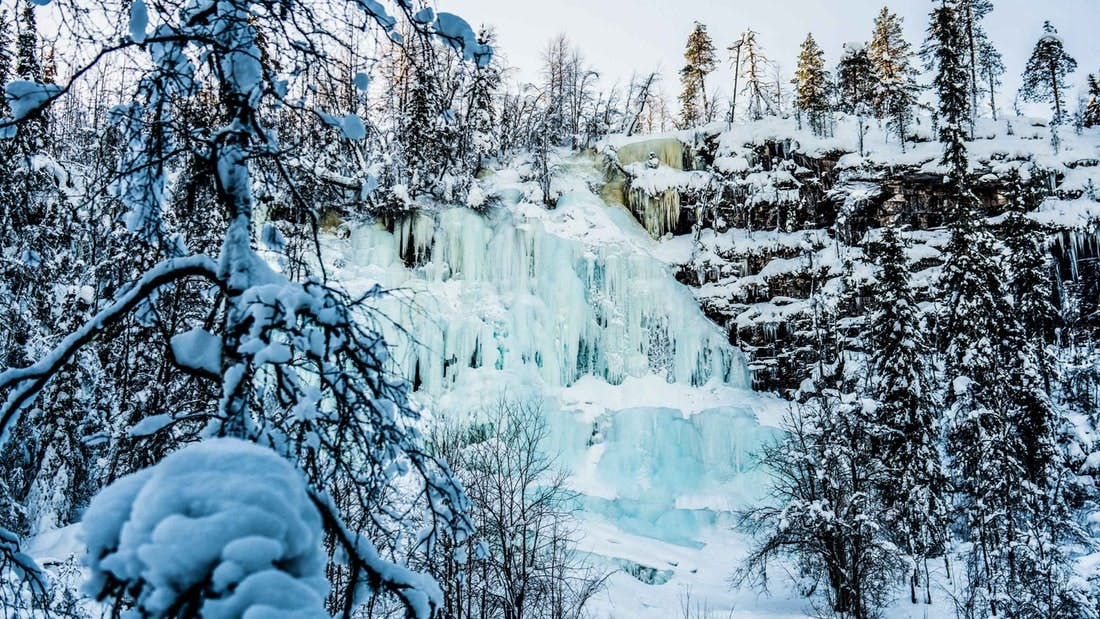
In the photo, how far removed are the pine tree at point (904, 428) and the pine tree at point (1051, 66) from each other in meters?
26.4

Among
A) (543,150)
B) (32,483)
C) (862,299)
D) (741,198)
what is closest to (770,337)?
(862,299)

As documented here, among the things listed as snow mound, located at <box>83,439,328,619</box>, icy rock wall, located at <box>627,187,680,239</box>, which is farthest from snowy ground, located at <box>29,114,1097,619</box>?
snow mound, located at <box>83,439,328,619</box>

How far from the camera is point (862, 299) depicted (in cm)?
2053

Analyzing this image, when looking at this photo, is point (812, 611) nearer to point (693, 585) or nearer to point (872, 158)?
point (693, 585)

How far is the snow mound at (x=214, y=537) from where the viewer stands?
1.02m

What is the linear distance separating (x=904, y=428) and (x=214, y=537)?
1819 centimetres

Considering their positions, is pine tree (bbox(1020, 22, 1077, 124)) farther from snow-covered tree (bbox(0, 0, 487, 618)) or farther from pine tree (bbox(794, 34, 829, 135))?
snow-covered tree (bbox(0, 0, 487, 618))

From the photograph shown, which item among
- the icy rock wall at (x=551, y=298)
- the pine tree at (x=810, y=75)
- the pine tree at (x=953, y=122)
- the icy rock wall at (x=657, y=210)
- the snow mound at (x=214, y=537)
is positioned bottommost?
the snow mound at (x=214, y=537)

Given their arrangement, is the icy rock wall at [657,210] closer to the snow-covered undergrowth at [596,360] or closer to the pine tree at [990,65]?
the snow-covered undergrowth at [596,360]

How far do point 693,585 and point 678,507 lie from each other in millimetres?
2592

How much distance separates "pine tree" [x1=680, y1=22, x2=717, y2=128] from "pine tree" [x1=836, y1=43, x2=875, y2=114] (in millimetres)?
6642

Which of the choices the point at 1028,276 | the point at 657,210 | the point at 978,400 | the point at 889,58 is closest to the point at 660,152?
the point at 657,210

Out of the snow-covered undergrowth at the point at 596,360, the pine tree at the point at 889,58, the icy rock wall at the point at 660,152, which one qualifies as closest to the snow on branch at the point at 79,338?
the snow-covered undergrowth at the point at 596,360

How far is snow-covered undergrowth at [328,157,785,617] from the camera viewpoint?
57.7 ft
